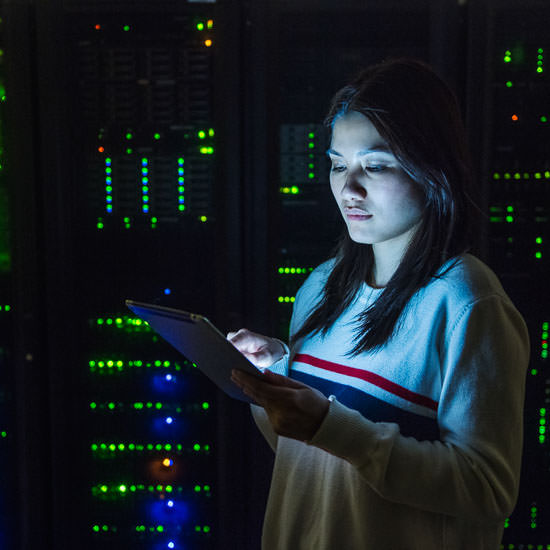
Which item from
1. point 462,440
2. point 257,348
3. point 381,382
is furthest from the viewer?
point 257,348

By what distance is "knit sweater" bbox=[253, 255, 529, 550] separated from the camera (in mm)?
783

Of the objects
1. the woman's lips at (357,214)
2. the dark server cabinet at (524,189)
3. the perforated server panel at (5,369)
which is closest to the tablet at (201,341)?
the woman's lips at (357,214)

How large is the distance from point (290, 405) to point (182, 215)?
103 cm

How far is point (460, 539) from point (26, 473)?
138 centimetres

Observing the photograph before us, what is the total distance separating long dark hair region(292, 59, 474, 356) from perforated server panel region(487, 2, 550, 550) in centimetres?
83

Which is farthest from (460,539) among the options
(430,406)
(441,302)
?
(441,302)

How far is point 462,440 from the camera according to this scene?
79cm

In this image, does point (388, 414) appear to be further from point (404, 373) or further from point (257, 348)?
point (257, 348)

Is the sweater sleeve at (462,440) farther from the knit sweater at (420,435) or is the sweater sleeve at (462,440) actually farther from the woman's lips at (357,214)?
the woman's lips at (357,214)

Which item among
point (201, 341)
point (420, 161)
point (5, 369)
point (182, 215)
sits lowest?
point (5, 369)

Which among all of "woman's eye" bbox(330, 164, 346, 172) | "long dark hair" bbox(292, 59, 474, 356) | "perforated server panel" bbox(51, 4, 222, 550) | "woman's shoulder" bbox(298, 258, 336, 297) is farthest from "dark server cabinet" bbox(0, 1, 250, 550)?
"long dark hair" bbox(292, 59, 474, 356)

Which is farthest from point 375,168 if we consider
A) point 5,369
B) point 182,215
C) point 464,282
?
point 5,369

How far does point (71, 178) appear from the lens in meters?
1.69

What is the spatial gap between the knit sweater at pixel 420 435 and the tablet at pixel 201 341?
0.15m
